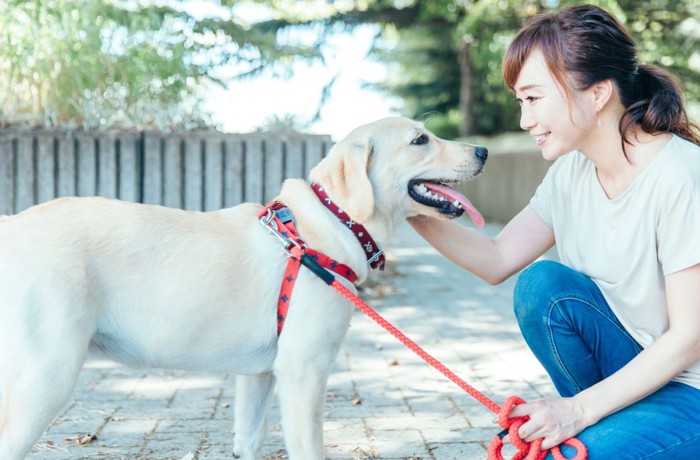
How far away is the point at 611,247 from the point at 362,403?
6.27ft

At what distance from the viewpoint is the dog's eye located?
3174 mm

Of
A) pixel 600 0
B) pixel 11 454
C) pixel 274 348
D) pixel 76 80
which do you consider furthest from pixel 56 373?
pixel 600 0

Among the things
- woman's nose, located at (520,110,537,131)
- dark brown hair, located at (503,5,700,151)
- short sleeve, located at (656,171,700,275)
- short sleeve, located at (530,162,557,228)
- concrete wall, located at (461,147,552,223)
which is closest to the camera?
short sleeve, located at (656,171,700,275)

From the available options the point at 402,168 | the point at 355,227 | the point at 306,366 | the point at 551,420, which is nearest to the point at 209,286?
the point at 306,366

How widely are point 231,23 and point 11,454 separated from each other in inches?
269

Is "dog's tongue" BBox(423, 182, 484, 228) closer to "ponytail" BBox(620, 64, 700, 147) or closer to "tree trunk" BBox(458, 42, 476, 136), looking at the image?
"ponytail" BBox(620, 64, 700, 147)

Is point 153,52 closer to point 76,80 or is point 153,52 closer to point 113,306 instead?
point 76,80

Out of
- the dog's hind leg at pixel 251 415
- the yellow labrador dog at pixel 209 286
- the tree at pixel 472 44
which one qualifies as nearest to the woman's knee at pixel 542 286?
the yellow labrador dog at pixel 209 286

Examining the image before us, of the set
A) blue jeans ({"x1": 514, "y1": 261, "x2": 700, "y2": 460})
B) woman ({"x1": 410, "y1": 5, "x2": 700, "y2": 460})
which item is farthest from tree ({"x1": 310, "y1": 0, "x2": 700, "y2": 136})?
blue jeans ({"x1": 514, "y1": 261, "x2": 700, "y2": 460})

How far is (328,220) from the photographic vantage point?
2.96 meters

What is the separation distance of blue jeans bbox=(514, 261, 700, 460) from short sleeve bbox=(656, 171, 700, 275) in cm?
40

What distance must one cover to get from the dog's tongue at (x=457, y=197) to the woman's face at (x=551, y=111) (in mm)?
356

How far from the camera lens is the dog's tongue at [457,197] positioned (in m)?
3.04

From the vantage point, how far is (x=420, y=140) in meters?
3.19
